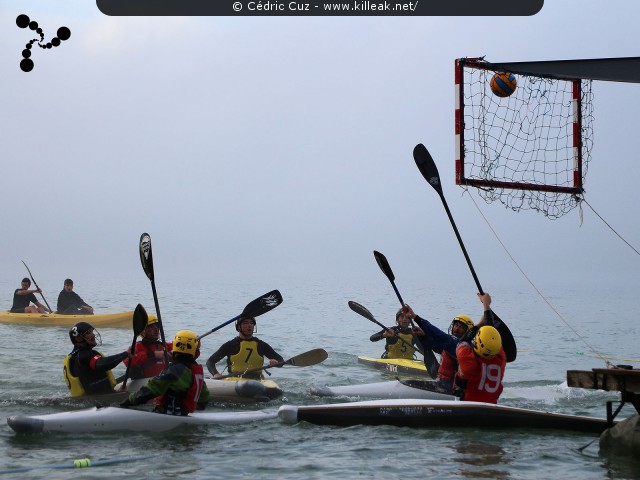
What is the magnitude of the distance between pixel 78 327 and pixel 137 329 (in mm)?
743

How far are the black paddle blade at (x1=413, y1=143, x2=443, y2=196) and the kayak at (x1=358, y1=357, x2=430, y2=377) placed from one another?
3.00 meters

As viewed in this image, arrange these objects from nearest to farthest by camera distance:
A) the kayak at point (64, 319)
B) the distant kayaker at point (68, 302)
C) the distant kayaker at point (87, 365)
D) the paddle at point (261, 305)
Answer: the distant kayaker at point (87, 365), the paddle at point (261, 305), the kayak at point (64, 319), the distant kayaker at point (68, 302)

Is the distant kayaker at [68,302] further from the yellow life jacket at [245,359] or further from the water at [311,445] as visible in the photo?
the yellow life jacket at [245,359]

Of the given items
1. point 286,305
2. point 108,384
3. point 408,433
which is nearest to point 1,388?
point 108,384

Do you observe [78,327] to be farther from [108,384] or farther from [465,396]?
[465,396]

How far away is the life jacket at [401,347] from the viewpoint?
46.9ft

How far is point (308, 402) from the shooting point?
447 inches

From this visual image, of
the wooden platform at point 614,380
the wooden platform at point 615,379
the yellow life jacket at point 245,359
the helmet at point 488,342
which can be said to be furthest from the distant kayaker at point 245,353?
the wooden platform at point 615,379

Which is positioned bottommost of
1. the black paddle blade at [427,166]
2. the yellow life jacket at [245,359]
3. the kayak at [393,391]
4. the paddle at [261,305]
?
the kayak at [393,391]

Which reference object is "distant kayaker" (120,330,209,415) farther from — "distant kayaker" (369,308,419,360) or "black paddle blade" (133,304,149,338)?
"distant kayaker" (369,308,419,360)

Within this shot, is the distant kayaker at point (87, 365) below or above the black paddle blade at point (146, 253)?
below

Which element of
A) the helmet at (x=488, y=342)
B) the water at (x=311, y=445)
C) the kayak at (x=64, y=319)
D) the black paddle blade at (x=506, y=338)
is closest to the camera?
the water at (x=311, y=445)

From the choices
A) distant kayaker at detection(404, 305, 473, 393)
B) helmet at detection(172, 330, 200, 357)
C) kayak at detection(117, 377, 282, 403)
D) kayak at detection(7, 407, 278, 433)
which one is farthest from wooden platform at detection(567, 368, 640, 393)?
kayak at detection(117, 377, 282, 403)

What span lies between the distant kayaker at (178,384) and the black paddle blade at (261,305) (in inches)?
121
